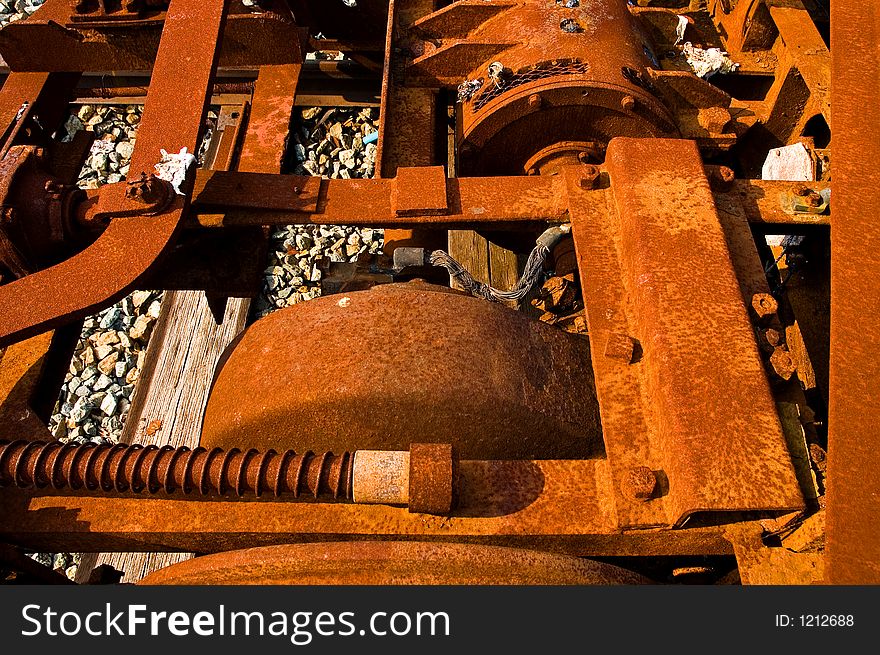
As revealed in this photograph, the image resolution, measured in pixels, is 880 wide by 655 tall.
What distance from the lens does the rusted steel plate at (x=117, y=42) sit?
11.1 ft

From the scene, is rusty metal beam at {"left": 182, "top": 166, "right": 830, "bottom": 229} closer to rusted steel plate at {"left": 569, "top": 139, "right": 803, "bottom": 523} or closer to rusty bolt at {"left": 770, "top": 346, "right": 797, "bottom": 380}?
rusted steel plate at {"left": 569, "top": 139, "right": 803, "bottom": 523}

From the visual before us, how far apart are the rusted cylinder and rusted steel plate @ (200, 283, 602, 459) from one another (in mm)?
1126

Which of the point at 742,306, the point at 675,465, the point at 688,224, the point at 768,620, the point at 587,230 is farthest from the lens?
the point at 587,230

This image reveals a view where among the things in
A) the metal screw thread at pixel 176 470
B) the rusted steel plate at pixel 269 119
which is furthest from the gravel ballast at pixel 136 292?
the metal screw thread at pixel 176 470

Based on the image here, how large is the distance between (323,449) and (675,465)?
112 cm

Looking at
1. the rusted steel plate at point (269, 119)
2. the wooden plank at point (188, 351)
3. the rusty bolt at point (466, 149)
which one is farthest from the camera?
the wooden plank at point (188, 351)

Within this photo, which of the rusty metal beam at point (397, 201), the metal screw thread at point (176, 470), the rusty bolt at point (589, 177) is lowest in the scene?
the metal screw thread at point (176, 470)

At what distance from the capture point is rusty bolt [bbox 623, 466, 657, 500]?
1.66m

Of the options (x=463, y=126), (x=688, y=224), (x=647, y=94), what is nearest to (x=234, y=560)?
(x=688, y=224)

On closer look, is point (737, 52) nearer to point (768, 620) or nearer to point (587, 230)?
point (587, 230)

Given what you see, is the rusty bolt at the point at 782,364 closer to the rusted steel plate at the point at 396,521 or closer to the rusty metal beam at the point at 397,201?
the rusted steel plate at the point at 396,521

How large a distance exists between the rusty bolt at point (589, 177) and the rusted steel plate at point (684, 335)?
61mm

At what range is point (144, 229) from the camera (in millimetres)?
2178

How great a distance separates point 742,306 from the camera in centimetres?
189
